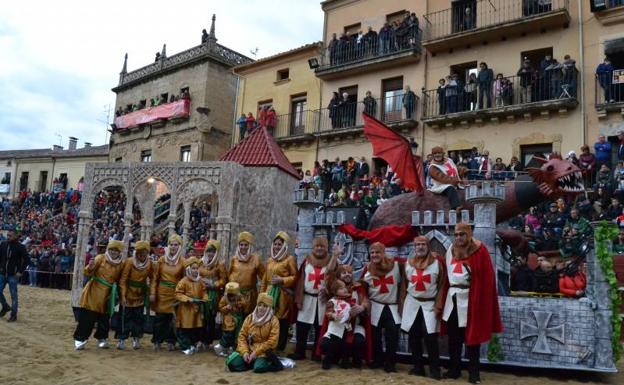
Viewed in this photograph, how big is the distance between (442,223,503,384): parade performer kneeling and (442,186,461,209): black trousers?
1.53m

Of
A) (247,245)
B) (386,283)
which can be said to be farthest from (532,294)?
(247,245)

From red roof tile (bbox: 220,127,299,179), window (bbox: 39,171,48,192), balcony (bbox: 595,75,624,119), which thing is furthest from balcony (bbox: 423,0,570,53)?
window (bbox: 39,171,48,192)

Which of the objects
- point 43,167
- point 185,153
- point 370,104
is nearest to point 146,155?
point 185,153

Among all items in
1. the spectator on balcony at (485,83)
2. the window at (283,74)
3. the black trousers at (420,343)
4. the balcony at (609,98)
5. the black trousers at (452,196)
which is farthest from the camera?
the window at (283,74)

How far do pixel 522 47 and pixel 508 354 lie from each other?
1211 cm

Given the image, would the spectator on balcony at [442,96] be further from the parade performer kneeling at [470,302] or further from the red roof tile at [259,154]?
the parade performer kneeling at [470,302]

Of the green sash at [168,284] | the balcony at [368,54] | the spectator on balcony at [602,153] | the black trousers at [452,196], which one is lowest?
the green sash at [168,284]

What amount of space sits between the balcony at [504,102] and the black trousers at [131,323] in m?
12.0

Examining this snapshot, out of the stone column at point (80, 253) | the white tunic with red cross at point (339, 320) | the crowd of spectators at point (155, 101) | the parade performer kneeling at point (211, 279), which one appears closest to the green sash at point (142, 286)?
the parade performer kneeling at point (211, 279)

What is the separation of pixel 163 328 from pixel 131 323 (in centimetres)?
49

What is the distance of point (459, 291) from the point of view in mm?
6453

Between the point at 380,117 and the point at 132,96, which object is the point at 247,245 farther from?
the point at 132,96

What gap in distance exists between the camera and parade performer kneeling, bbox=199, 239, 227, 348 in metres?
8.17

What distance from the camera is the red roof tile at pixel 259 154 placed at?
11742 mm
